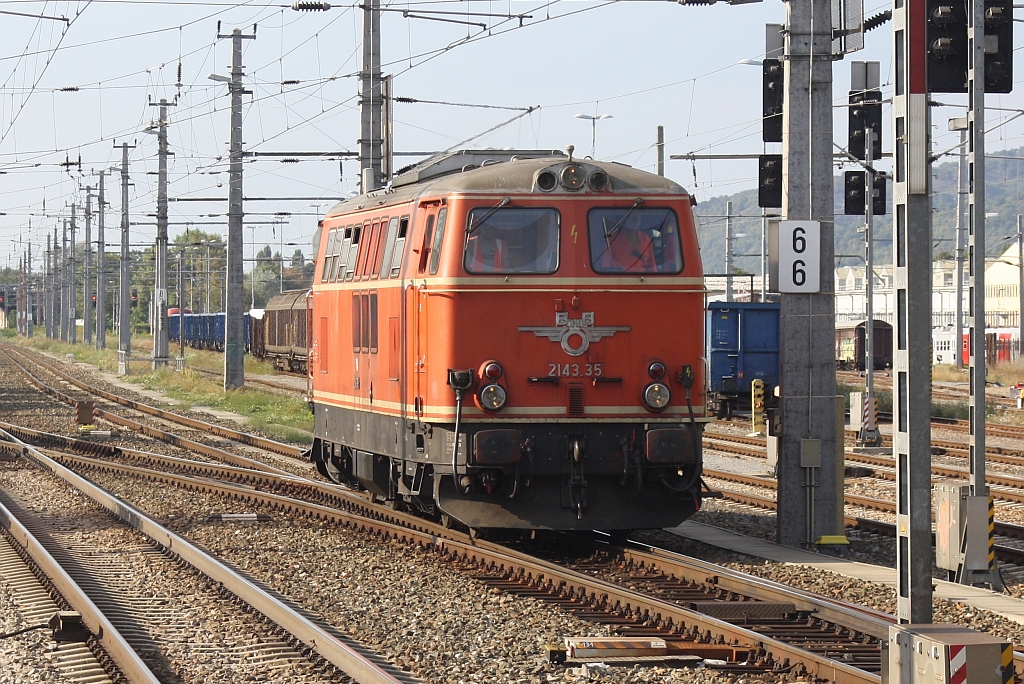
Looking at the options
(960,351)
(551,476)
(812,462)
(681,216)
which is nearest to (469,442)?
(551,476)

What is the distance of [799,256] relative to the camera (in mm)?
13352

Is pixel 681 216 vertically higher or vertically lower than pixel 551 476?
higher

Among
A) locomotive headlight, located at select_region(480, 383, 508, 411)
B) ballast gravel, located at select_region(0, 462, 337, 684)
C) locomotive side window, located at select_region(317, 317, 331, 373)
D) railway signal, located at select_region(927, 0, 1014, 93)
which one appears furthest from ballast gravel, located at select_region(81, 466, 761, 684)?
railway signal, located at select_region(927, 0, 1014, 93)

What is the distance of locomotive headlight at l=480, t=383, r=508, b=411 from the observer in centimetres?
1202

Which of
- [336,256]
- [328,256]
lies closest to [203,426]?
[328,256]

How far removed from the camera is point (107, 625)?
9.09 m

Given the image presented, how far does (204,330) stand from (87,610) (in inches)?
2675

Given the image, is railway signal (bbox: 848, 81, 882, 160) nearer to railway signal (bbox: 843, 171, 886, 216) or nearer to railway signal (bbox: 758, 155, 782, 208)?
railway signal (bbox: 843, 171, 886, 216)

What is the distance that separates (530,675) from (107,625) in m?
2.97

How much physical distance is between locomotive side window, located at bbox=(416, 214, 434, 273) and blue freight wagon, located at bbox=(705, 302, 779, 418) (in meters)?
21.0

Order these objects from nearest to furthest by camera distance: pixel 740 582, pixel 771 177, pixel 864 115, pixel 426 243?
pixel 740 582 → pixel 426 243 → pixel 771 177 → pixel 864 115

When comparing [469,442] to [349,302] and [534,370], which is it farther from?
[349,302]

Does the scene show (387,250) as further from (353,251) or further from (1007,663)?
(1007,663)

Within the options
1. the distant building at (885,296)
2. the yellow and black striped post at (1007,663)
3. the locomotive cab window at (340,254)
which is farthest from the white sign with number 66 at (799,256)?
the distant building at (885,296)
